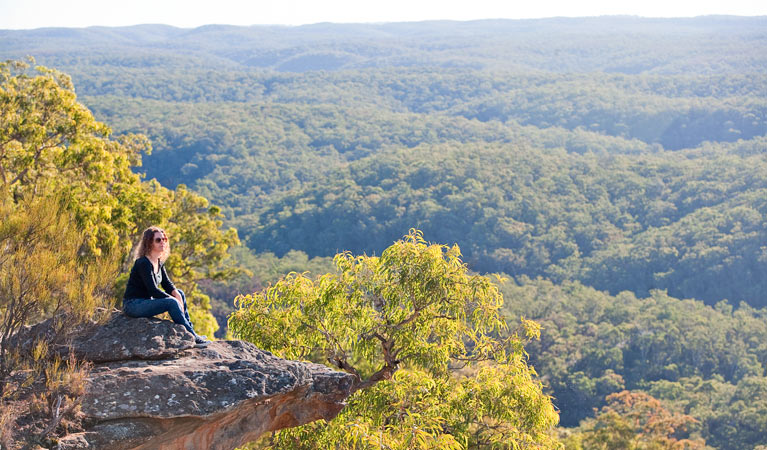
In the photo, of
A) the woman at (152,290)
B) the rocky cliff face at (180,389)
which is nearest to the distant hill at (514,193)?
the rocky cliff face at (180,389)

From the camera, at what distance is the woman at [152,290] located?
5.77 m

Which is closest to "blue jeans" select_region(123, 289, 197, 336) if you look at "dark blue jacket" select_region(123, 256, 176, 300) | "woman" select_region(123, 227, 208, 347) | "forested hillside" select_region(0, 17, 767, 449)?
"woman" select_region(123, 227, 208, 347)

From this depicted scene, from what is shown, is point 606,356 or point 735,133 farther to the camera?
point 735,133

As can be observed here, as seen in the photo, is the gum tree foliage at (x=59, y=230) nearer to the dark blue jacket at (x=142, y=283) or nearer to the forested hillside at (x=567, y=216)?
the dark blue jacket at (x=142, y=283)

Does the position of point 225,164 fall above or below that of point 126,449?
below

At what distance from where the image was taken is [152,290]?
5.94 metres

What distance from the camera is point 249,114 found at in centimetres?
17888

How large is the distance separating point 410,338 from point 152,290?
301cm

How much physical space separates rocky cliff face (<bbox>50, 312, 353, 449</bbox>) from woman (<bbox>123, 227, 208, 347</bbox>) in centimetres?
10

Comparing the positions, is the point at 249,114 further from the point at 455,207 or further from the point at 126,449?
the point at 126,449

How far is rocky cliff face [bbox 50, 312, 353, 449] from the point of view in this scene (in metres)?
4.97

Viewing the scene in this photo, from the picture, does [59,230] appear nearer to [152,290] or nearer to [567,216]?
[152,290]

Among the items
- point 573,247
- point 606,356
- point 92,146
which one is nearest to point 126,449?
point 92,146

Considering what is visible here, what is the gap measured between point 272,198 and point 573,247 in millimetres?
60134
